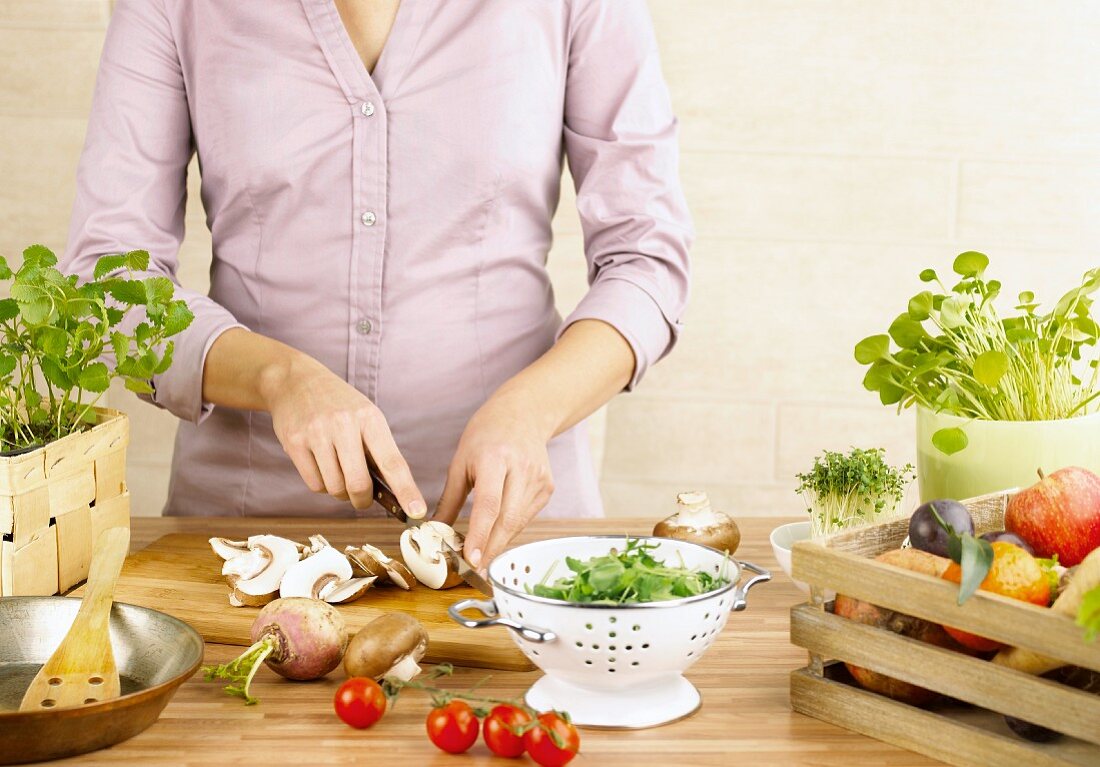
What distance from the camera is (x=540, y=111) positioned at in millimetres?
1662

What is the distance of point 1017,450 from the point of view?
1253 millimetres

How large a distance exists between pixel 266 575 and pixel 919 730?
2.07 feet

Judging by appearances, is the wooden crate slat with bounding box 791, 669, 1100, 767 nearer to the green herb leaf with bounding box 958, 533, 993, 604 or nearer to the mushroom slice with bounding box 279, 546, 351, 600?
the green herb leaf with bounding box 958, 533, 993, 604

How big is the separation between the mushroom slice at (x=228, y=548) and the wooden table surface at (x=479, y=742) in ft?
0.47

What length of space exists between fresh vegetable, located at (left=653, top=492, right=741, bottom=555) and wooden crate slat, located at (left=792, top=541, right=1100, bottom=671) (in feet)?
1.22

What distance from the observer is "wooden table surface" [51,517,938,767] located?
92 centimetres

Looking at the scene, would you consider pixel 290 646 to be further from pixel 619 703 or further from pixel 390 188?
pixel 390 188

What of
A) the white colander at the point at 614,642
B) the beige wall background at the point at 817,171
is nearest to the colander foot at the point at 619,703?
the white colander at the point at 614,642

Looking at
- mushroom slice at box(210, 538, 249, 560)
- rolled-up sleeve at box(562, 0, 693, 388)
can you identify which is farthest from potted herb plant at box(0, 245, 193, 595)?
rolled-up sleeve at box(562, 0, 693, 388)

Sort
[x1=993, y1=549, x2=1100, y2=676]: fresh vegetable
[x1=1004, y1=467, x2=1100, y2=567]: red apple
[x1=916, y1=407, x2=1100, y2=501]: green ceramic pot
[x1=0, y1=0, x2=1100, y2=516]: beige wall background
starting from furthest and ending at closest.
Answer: [x1=0, y1=0, x2=1100, y2=516]: beige wall background → [x1=916, y1=407, x2=1100, y2=501]: green ceramic pot → [x1=1004, y1=467, x2=1100, y2=567]: red apple → [x1=993, y1=549, x2=1100, y2=676]: fresh vegetable

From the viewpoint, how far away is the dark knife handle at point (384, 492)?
4.34ft

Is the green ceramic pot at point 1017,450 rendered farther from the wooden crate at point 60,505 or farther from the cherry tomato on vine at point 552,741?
the wooden crate at point 60,505

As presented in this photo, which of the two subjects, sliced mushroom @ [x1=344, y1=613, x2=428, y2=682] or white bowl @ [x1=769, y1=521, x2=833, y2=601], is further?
white bowl @ [x1=769, y1=521, x2=833, y2=601]

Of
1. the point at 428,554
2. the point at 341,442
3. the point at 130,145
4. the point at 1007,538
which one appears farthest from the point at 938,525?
the point at 130,145
